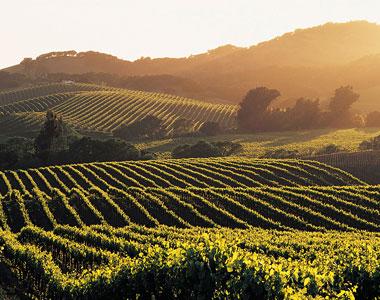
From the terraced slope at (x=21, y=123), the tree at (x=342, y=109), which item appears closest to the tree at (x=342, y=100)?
the tree at (x=342, y=109)

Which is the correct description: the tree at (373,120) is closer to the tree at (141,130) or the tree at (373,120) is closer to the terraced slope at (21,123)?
the tree at (141,130)

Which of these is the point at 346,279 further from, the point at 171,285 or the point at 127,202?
the point at 127,202

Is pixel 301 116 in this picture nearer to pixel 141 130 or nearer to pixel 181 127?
pixel 181 127

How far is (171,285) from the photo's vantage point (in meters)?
16.6

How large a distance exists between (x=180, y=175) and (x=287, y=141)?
52.8 metres

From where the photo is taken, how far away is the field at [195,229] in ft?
53.0

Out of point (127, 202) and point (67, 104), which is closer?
point (127, 202)

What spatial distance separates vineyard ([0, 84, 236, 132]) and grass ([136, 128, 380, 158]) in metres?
17.0

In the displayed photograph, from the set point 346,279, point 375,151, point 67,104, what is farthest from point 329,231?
point 67,104

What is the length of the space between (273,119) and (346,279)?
121m

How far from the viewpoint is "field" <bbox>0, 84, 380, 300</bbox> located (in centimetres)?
1614

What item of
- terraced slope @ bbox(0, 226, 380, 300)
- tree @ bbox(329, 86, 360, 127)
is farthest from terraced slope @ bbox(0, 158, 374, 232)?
tree @ bbox(329, 86, 360, 127)

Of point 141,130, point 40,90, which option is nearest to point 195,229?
point 141,130

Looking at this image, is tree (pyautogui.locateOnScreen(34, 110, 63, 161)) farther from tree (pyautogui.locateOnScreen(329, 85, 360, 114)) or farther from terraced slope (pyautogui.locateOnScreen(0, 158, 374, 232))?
tree (pyautogui.locateOnScreen(329, 85, 360, 114))
